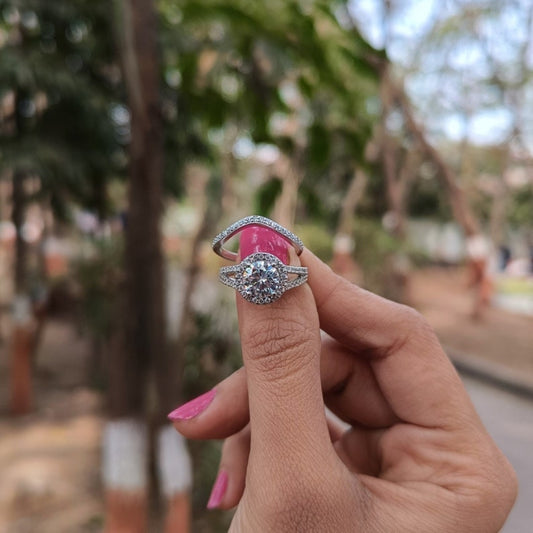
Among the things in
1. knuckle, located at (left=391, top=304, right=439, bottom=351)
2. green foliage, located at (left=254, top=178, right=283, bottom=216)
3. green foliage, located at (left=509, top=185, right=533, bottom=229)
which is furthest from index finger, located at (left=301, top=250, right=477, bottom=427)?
green foliage, located at (left=509, top=185, right=533, bottom=229)

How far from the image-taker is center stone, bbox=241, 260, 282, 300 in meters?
0.82

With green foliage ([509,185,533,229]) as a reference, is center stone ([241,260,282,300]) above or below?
below

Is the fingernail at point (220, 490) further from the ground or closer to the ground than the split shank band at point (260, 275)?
closer to the ground

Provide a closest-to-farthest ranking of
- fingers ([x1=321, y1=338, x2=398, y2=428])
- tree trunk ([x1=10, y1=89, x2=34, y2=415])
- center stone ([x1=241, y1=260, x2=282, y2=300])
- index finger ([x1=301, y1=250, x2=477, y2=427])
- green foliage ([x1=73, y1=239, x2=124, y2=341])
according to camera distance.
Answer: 1. center stone ([x1=241, y1=260, x2=282, y2=300])
2. index finger ([x1=301, y1=250, x2=477, y2=427])
3. fingers ([x1=321, y1=338, x2=398, y2=428])
4. tree trunk ([x1=10, y1=89, x2=34, y2=415])
5. green foliage ([x1=73, y1=239, x2=124, y2=341])

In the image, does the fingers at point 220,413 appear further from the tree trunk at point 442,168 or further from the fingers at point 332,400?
the tree trunk at point 442,168

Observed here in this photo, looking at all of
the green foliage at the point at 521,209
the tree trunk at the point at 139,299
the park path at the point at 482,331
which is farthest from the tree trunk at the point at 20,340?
the green foliage at the point at 521,209

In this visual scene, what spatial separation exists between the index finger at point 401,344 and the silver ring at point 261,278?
0.49 feet

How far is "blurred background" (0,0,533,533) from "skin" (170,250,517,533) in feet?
3.90

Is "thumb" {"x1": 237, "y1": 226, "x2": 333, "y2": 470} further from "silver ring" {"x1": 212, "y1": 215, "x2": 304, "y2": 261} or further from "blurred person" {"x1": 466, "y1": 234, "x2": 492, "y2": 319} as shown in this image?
"blurred person" {"x1": 466, "y1": 234, "x2": 492, "y2": 319}

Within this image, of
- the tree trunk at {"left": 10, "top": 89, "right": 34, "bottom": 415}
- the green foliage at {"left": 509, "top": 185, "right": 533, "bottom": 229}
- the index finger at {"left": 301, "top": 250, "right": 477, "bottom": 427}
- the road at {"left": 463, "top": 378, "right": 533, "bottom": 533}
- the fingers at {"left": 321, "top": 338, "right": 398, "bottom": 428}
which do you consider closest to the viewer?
the index finger at {"left": 301, "top": 250, "right": 477, "bottom": 427}

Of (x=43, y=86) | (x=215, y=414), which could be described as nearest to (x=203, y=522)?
(x=215, y=414)

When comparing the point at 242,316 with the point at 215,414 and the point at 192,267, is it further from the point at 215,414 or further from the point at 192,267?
the point at 192,267

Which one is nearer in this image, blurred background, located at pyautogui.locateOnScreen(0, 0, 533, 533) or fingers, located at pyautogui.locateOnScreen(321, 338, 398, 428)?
fingers, located at pyautogui.locateOnScreen(321, 338, 398, 428)

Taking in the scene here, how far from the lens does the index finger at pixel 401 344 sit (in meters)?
1.01
